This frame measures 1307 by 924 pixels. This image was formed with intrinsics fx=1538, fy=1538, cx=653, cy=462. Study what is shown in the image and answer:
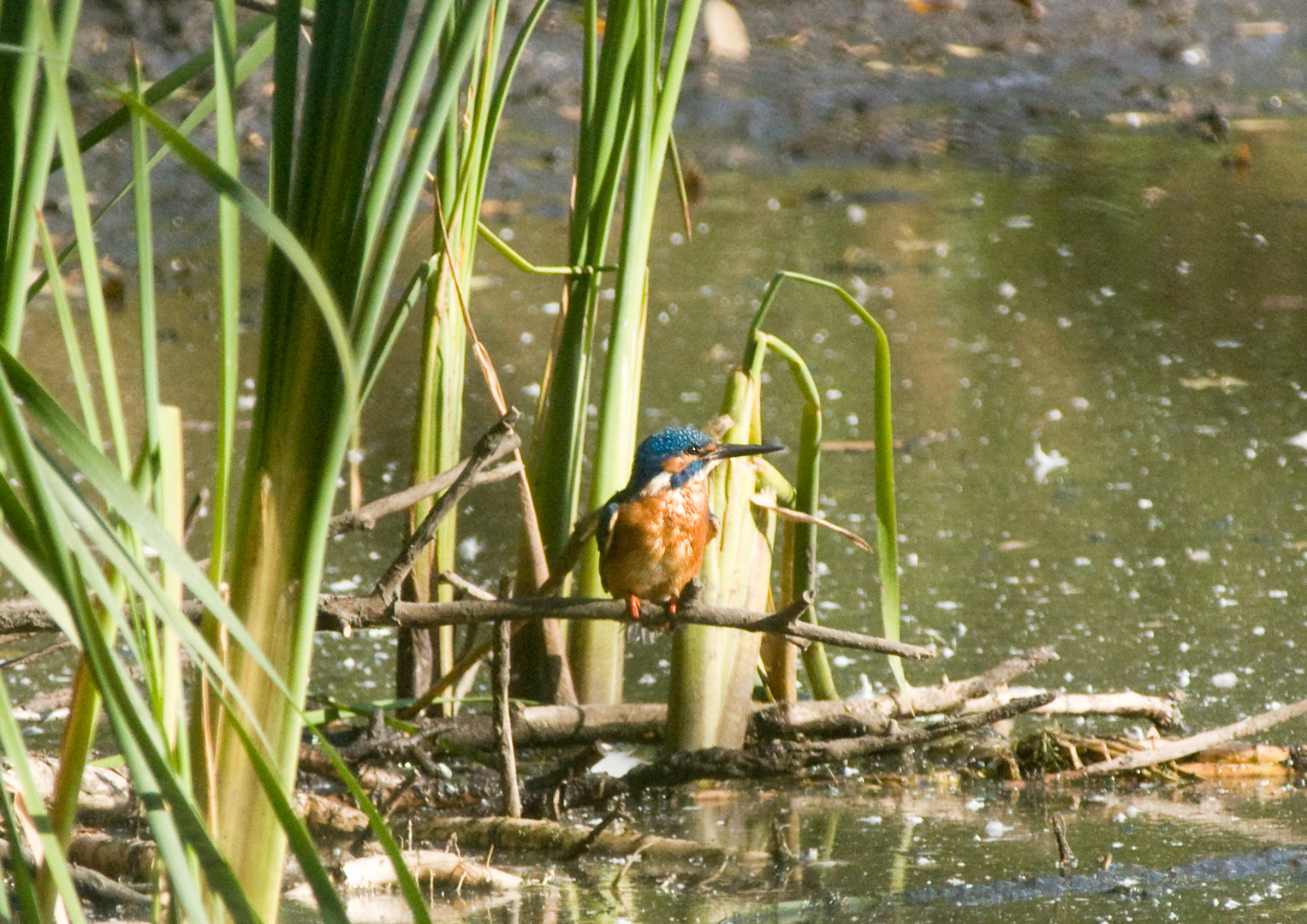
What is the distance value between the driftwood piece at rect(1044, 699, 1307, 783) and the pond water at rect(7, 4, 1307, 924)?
0.14 ft

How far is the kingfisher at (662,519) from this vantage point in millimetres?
1769

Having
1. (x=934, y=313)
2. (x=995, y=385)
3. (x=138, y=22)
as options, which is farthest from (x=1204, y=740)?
(x=138, y=22)

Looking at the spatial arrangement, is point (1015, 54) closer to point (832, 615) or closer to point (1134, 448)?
point (1134, 448)

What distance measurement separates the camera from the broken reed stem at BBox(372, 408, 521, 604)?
1.33 meters

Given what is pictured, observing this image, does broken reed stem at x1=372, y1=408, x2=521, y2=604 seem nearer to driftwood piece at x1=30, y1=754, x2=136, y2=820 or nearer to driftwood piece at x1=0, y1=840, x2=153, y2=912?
driftwood piece at x1=0, y1=840, x2=153, y2=912

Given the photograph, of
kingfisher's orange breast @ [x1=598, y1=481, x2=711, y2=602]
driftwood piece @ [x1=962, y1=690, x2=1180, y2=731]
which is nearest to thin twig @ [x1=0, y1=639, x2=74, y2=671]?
kingfisher's orange breast @ [x1=598, y1=481, x2=711, y2=602]

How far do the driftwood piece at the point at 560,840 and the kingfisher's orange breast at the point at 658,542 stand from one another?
28 cm

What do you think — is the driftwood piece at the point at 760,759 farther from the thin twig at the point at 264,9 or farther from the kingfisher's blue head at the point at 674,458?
the thin twig at the point at 264,9

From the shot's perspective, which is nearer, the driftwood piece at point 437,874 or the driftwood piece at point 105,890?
the driftwood piece at point 105,890

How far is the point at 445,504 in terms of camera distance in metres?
1.35

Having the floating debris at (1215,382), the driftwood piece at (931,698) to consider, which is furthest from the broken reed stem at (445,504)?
the floating debris at (1215,382)

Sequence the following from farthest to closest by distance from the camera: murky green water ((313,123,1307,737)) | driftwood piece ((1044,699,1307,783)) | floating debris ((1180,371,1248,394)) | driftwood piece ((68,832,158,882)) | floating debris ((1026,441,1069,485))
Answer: floating debris ((1180,371,1248,394)) → floating debris ((1026,441,1069,485)) → murky green water ((313,123,1307,737)) → driftwood piece ((1044,699,1307,783)) → driftwood piece ((68,832,158,882))

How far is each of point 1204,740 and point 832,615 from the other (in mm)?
792

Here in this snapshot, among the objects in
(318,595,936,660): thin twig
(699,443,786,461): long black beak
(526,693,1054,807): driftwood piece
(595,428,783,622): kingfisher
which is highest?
(699,443,786,461): long black beak
